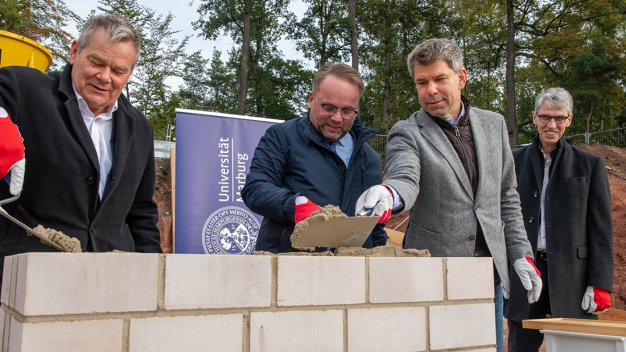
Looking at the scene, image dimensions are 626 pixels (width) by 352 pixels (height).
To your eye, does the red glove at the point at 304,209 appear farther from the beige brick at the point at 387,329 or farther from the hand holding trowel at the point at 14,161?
the hand holding trowel at the point at 14,161

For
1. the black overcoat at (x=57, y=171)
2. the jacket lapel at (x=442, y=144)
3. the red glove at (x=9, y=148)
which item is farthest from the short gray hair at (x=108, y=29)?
the jacket lapel at (x=442, y=144)

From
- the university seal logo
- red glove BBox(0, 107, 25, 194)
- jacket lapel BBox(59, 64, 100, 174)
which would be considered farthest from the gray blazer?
the university seal logo

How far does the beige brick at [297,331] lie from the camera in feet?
4.55

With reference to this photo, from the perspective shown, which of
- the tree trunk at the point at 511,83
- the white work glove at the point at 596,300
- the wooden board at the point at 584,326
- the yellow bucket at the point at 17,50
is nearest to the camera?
the wooden board at the point at 584,326

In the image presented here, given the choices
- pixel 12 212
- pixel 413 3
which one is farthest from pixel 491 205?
pixel 413 3

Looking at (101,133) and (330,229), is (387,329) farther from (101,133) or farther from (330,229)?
(101,133)

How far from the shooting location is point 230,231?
16.5ft

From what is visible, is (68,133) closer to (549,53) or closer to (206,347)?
(206,347)

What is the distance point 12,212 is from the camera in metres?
1.75

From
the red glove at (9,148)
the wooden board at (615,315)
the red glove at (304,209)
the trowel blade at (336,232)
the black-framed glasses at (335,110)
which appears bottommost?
the wooden board at (615,315)

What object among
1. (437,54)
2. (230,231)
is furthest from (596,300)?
(230,231)

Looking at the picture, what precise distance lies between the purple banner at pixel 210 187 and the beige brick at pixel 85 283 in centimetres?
367

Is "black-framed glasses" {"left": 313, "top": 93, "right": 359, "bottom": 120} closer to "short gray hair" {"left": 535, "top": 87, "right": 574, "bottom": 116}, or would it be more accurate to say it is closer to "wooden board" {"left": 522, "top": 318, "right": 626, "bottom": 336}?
"wooden board" {"left": 522, "top": 318, "right": 626, "bottom": 336}

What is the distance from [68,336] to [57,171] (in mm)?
848
